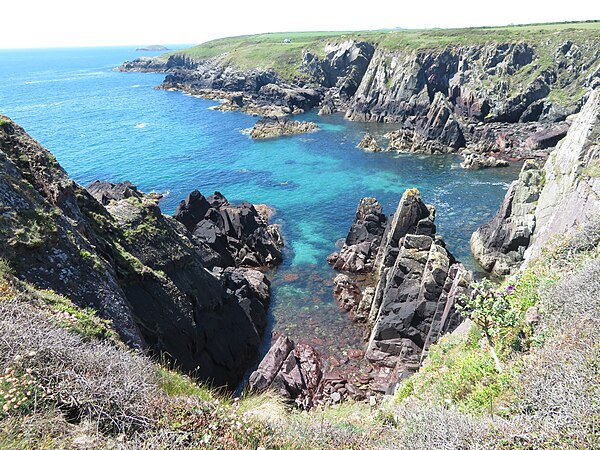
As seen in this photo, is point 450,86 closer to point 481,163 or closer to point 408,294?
point 481,163

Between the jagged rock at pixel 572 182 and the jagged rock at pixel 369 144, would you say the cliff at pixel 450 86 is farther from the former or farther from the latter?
the jagged rock at pixel 572 182

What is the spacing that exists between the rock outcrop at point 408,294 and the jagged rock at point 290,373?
16.4 ft

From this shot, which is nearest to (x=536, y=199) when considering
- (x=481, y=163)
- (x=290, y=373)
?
(x=290, y=373)

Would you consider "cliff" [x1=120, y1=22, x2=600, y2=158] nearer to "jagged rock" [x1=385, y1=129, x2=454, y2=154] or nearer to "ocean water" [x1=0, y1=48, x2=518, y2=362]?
"jagged rock" [x1=385, y1=129, x2=454, y2=154]

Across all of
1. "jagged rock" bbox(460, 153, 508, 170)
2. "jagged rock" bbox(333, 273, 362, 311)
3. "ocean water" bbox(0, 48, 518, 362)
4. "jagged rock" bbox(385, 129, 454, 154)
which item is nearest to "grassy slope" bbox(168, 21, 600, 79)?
"ocean water" bbox(0, 48, 518, 362)

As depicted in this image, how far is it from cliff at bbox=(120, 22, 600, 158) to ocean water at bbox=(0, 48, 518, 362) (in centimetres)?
1036

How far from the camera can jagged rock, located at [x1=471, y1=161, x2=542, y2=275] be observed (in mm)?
41250

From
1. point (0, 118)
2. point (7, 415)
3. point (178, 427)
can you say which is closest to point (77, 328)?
point (7, 415)

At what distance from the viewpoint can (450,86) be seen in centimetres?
11238

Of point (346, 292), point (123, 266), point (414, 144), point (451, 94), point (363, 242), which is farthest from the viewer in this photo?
point (451, 94)

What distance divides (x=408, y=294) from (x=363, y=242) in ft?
46.0

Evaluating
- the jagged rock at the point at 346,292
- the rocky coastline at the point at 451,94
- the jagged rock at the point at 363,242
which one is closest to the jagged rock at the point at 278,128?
the rocky coastline at the point at 451,94

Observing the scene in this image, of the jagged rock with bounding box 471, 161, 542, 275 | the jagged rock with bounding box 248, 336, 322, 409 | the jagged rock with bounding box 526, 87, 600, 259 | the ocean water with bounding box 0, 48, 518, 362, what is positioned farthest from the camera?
the ocean water with bounding box 0, 48, 518, 362

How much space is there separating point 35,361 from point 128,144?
3858 inches
